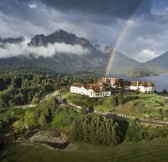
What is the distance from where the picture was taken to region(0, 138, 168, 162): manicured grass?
48.5m

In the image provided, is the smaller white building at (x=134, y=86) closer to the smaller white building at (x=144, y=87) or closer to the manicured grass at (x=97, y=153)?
the smaller white building at (x=144, y=87)

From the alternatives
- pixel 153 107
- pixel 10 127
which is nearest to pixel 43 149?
pixel 10 127

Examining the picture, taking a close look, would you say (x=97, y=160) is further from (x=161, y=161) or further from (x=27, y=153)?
(x=27, y=153)

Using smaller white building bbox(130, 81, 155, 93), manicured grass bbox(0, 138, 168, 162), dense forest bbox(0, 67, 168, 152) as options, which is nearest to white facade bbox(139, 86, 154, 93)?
smaller white building bbox(130, 81, 155, 93)

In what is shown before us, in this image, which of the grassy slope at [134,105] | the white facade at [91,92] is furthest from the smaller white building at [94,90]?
the grassy slope at [134,105]

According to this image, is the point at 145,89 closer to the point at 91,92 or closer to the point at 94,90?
the point at 94,90

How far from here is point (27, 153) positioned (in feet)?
176

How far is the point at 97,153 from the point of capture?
5184 cm

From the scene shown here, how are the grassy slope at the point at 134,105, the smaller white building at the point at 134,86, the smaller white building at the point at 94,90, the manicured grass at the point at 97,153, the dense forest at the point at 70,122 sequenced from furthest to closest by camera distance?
the smaller white building at the point at 134,86, the smaller white building at the point at 94,90, the grassy slope at the point at 134,105, the dense forest at the point at 70,122, the manicured grass at the point at 97,153

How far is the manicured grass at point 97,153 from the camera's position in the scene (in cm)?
4850

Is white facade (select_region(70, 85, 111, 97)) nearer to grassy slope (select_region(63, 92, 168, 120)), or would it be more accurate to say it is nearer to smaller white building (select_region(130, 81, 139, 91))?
grassy slope (select_region(63, 92, 168, 120))

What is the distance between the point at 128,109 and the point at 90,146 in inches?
727

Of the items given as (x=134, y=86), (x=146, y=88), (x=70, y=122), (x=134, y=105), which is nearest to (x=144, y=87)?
(x=146, y=88)

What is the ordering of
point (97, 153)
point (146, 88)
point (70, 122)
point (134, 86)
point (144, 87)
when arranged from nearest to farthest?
point (97, 153), point (70, 122), point (146, 88), point (144, 87), point (134, 86)
